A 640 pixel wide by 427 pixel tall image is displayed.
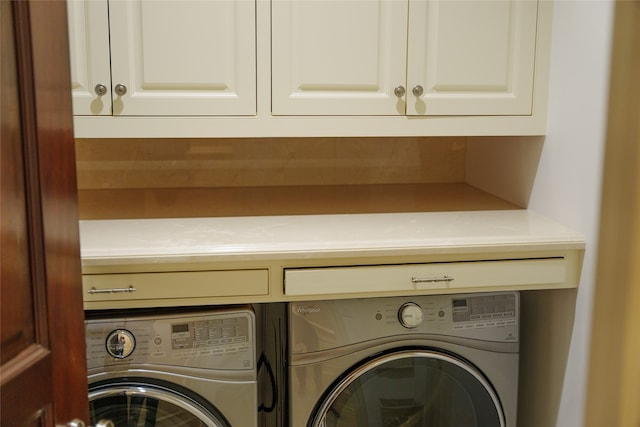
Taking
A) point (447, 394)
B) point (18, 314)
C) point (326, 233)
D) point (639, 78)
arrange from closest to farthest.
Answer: point (18, 314)
point (639, 78)
point (326, 233)
point (447, 394)

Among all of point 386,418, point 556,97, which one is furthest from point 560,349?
point 556,97

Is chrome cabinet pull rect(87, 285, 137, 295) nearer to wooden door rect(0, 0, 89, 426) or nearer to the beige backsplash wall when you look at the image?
wooden door rect(0, 0, 89, 426)

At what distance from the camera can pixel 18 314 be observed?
0.93m

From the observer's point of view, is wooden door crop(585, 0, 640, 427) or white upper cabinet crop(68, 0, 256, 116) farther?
white upper cabinet crop(68, 0, 256, 116)

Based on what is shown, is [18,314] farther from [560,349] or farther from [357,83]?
[560,349]

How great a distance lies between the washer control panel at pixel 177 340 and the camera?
1604 mm

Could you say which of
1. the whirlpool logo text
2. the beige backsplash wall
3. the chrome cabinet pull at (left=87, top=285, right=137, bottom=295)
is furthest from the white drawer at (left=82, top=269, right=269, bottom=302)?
the beige backsplash wall

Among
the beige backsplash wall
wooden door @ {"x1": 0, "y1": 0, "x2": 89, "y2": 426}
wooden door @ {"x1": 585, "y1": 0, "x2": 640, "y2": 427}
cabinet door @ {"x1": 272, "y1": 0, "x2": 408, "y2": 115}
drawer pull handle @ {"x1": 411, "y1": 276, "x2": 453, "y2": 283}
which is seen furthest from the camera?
the beige backsplash wall

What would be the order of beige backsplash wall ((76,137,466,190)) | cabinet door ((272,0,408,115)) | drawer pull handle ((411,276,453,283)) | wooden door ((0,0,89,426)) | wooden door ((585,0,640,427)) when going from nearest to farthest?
wooden door ((0,0,89,426)) < wooden door ((585,0,640,427)) < drawer pull handle ((411,276,453,283)) < cabinet door ((272,0,408,115)) < beige backsplash wall ((76,137,466,190))

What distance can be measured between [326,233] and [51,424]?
0.90 metres

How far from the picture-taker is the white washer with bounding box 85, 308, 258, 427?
1.61 m

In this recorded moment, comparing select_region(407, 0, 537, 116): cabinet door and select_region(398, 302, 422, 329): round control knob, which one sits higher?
select_region(407, 0, 537, 116): cabinet door

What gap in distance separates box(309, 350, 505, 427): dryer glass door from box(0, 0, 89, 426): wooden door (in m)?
0.87

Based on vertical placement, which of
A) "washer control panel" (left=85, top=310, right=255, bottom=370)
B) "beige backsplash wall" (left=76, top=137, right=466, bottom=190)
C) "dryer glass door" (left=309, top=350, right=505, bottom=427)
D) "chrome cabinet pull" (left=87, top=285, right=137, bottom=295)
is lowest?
"dryer glass door" (left=309, top=350, right=505, bottom=427)
